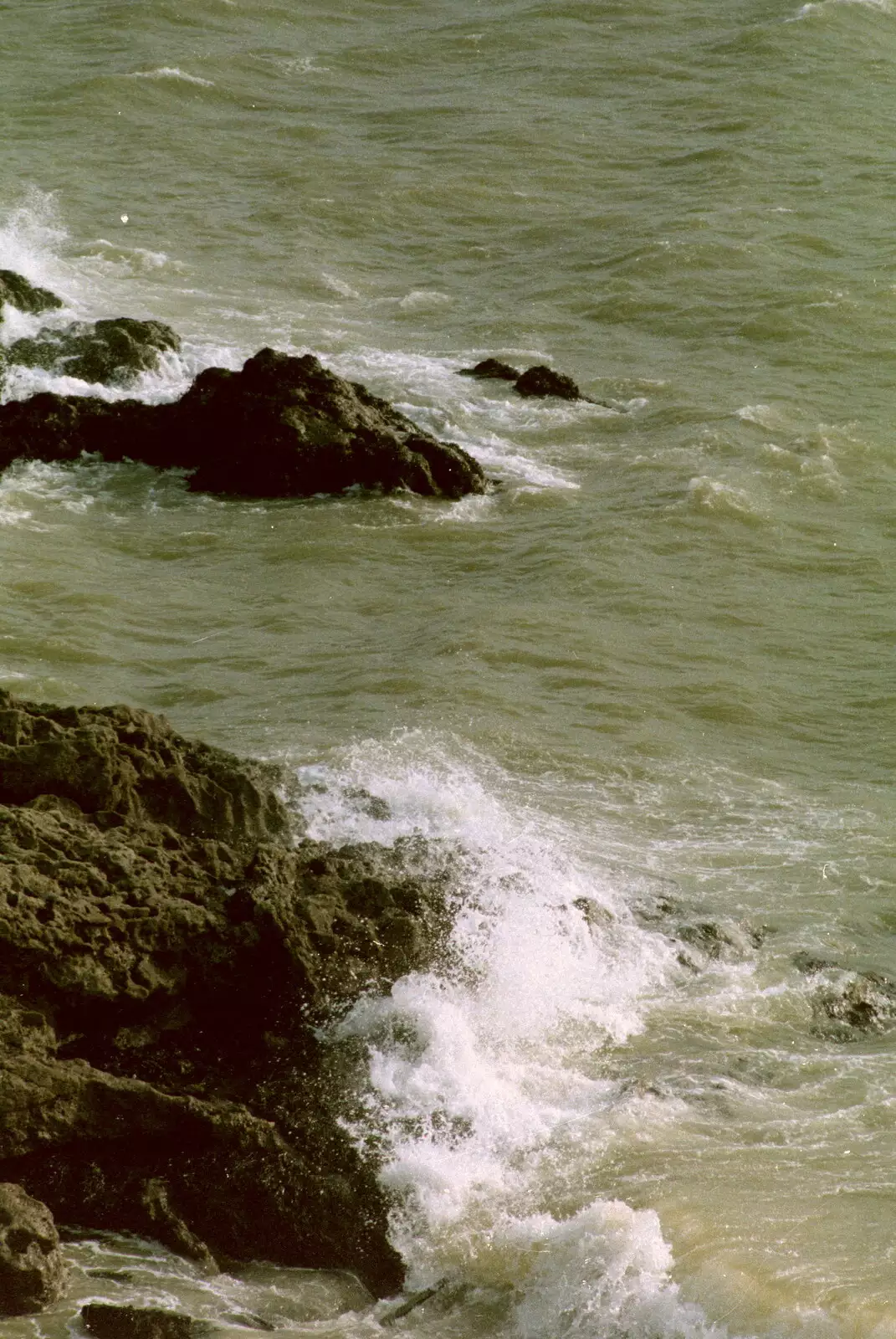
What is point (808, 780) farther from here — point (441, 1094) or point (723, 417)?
point (723, 417)

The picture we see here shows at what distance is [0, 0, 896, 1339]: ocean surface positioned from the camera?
23.3 feet

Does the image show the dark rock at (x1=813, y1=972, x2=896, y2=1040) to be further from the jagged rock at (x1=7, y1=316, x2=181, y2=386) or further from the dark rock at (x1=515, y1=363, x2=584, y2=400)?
the jagged rock at (x1=7, y1=316, x2=181, y2=386)

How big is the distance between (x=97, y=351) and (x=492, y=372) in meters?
3.71

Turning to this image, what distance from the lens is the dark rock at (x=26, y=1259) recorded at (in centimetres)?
611

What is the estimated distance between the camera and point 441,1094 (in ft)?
24.2

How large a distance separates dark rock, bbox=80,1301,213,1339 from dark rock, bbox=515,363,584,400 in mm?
11649

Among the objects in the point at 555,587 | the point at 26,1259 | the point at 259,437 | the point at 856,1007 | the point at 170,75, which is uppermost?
the point at 170,75

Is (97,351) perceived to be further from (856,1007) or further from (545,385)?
(856,1007)

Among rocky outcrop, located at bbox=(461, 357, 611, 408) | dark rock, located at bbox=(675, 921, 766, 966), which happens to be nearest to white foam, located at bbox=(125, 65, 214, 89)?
rocky outcrop, located at bbox=(461, 357, 611, 408)

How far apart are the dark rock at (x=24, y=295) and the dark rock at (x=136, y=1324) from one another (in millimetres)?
11846

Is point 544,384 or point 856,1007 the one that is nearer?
point 856,1007

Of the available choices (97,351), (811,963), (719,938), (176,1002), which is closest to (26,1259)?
(176,1002)

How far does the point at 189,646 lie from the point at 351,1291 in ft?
19.5

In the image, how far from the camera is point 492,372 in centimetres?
1702
